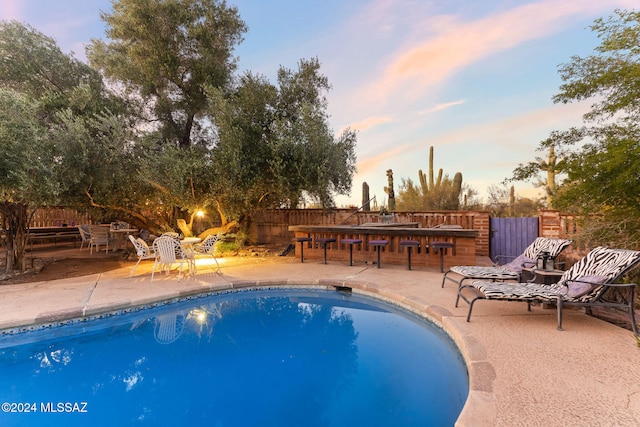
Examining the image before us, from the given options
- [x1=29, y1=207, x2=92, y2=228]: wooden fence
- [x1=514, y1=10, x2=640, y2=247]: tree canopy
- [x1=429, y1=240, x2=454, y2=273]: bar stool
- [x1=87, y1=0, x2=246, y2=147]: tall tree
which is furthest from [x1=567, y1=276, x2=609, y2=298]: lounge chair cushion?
[x1=29, y1=207, x2=92, y2=228]: wooden fence

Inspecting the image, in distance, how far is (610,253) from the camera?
3400 mm

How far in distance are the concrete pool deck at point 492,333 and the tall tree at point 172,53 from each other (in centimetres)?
476

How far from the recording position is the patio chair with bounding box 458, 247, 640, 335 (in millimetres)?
3064

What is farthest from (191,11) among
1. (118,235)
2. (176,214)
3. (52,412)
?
(52,412)

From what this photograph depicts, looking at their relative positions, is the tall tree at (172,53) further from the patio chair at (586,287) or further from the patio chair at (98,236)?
the patio chair at (586,287)

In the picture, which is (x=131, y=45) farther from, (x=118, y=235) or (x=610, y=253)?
(x=610, y=253)

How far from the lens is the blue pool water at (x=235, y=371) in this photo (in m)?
2.36

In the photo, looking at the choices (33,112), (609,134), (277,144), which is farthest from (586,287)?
(33,112)

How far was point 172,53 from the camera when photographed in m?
7.98

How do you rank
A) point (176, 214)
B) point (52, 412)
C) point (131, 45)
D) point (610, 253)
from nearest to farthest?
point (52, 412) < point (610, 253) < point (131, 45) < point (176, 214)

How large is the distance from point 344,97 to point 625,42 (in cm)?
690

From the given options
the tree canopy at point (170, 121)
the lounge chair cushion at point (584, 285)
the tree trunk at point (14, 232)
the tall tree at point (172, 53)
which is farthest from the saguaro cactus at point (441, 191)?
the tree trunk at point (14, 232)

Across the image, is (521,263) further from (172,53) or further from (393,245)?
(172,53)

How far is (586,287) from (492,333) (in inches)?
43.6
